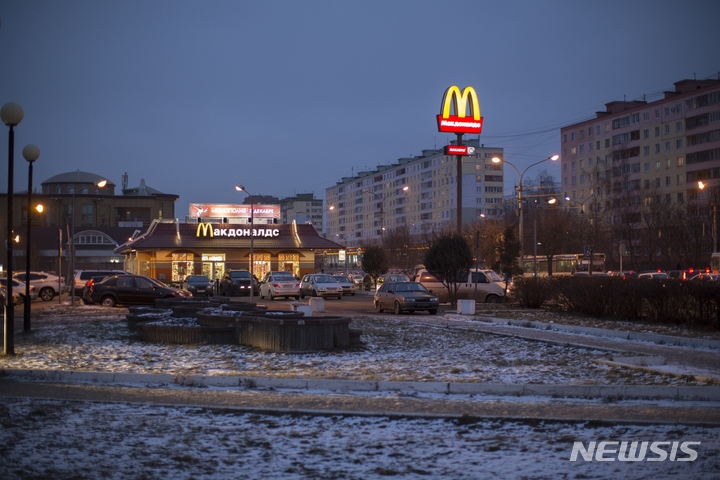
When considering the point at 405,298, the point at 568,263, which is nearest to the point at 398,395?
the point at 405,298

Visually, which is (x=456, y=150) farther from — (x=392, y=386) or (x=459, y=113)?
(x=392, y=386)

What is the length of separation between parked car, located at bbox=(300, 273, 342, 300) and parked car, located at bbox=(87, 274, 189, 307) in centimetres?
1101

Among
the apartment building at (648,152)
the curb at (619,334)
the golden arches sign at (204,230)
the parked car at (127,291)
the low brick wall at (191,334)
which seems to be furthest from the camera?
the apartment building at (648,152)

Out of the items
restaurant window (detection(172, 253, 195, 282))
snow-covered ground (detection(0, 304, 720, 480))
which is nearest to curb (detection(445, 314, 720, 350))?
snow-covered ground (detection(0, 304, 720, 480))

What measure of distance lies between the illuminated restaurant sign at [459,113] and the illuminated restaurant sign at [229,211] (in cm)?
3085

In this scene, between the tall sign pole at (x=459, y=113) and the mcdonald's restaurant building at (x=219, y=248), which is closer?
the tall sign pole at (x=459, y=113)

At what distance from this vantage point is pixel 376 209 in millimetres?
160250

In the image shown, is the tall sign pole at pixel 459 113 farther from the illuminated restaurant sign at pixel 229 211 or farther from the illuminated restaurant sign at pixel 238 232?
the illuminated restaurant sign at pixel 229 211

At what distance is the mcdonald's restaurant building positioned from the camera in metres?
65.1

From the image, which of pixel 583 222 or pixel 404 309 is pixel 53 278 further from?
pixel 583 222

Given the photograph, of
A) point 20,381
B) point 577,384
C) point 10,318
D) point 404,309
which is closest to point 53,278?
point 404,309

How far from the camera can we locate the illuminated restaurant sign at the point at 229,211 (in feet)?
233

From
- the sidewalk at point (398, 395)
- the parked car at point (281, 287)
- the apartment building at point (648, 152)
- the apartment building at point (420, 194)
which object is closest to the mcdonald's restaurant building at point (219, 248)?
the parked car at point (281, 287)

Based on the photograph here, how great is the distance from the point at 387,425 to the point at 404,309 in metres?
22.0
